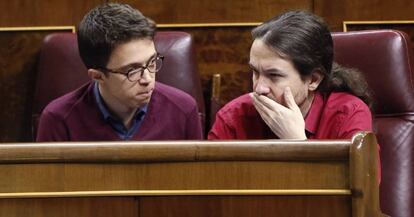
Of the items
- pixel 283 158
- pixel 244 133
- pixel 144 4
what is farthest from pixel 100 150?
pixel 144 4

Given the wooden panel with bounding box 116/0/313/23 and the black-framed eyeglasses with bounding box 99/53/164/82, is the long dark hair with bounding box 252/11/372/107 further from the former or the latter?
the wooden panel with bounding box 116/0/313/23

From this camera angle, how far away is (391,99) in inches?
69.6

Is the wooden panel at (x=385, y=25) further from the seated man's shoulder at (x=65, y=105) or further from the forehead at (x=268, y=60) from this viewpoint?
the seated man's shoulder at (x=65, y=105)

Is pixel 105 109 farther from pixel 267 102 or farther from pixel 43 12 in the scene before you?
pixel 43 12

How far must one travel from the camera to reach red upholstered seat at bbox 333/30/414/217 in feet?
5.62

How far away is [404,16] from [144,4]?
0.88 m

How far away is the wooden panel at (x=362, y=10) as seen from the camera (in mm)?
2412

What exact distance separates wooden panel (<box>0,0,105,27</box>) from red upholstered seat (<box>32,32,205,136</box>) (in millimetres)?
371

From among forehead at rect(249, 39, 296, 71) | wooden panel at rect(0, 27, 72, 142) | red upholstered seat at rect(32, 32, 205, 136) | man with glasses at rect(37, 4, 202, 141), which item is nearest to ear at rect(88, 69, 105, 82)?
man with glasses at rect(37, 4, 202, 141)

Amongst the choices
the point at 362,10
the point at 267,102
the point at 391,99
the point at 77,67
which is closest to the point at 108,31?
the point at 77,67

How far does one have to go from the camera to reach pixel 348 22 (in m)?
2.42

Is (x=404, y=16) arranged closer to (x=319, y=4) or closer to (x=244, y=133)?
(x=319, y=4)

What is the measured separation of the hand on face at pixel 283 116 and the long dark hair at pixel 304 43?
0.08 meters

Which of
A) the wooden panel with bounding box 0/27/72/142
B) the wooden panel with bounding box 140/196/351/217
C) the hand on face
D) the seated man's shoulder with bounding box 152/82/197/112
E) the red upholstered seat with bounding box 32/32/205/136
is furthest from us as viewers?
the wooden panel with bounding box 0/27/72/142
